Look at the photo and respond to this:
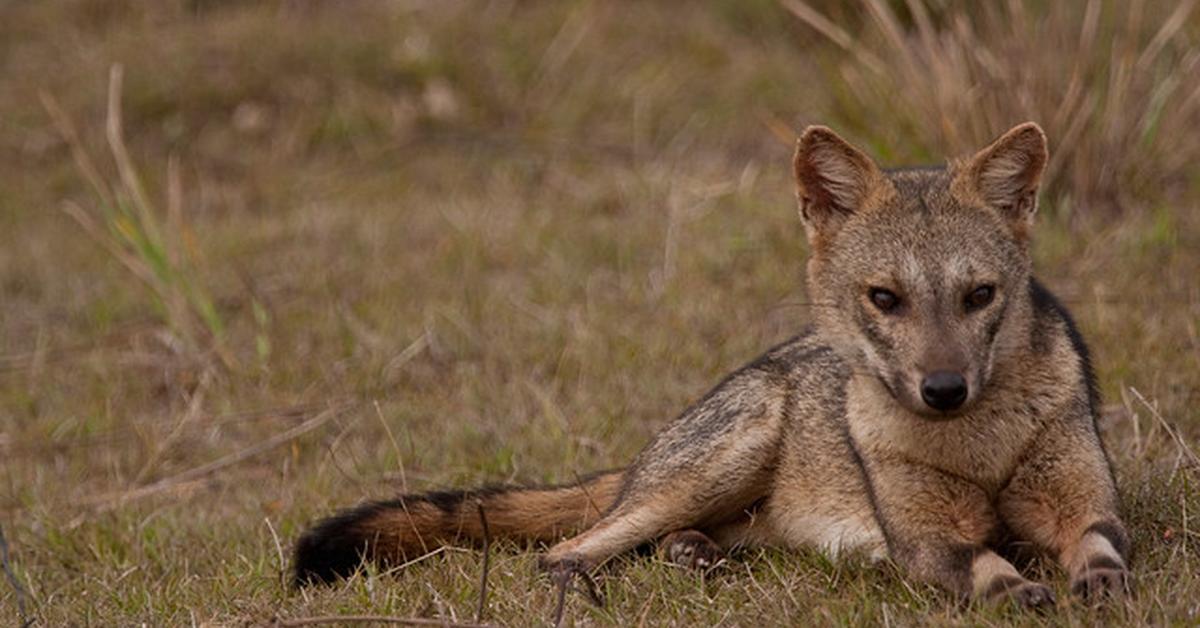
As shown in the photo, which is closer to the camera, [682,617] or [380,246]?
[682,617]

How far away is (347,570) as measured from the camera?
5.00 m

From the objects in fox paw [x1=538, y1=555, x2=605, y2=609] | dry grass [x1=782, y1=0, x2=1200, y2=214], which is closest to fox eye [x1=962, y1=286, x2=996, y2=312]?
fox paw [x1=538, y1=555, x2=605, y2=609]

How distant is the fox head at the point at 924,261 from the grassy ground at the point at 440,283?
585mm

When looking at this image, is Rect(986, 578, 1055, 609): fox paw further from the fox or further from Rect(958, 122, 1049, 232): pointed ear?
Rect(958, 122, 1049, 232): pointed ear

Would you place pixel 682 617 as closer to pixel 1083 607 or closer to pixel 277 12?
pixel 1083 607

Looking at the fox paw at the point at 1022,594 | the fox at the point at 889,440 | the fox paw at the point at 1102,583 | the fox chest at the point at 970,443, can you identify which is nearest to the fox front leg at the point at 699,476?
the fox at the point at 889,440

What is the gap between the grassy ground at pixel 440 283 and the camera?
16.5 feet

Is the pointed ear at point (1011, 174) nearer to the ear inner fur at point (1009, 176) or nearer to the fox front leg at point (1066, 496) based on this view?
the ear inner fur at point (1009, 176)

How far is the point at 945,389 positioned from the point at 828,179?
882 mm

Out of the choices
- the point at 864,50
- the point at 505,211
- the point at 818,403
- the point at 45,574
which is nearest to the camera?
the point at 818,403

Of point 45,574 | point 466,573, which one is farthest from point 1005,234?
point 45,574

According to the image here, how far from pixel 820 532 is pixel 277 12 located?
8.80 m

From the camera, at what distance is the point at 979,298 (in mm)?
4398

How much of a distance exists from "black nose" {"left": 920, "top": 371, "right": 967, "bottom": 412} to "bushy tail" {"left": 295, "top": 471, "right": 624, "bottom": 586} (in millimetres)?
1408
